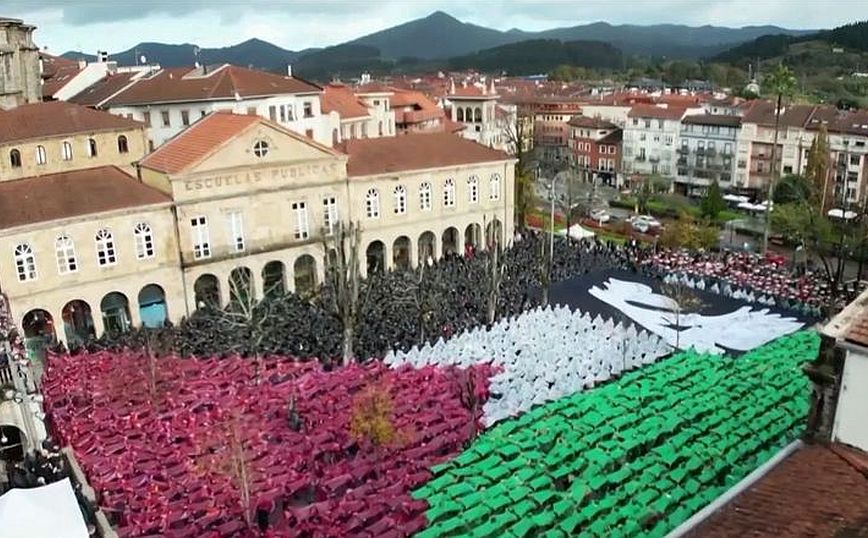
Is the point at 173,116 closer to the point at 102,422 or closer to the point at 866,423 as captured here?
the point at 102,422

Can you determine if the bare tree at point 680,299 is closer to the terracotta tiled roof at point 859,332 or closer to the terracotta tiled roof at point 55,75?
the terracotta tiled roof at point 859,332

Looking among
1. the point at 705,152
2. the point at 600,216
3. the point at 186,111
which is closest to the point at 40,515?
the point at 186,111

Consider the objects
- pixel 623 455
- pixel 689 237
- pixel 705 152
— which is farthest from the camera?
pixel 705 152

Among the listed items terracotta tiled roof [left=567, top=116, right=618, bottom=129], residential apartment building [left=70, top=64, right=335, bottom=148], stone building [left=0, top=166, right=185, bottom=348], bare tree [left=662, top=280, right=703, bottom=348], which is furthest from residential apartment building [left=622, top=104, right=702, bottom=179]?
stone building [left=0, top=166, right=185, bottom=348]

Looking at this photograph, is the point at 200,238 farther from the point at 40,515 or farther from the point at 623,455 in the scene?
the point at 623,455

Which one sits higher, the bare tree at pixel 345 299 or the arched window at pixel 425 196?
the arched window at pixel 425 196

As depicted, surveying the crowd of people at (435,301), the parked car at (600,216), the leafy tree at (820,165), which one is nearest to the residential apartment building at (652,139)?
the parked car at (600,216)

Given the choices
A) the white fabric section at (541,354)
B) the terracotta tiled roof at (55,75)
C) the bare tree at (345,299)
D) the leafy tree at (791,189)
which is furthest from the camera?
the leafy tree at (791,189)
